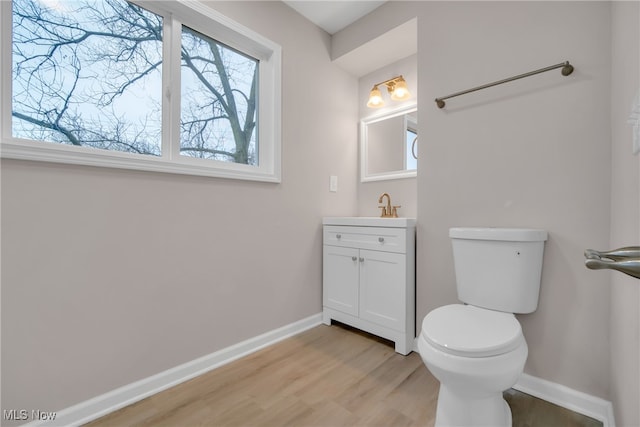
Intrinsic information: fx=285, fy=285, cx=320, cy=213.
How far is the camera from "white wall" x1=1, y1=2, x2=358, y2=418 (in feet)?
3.66

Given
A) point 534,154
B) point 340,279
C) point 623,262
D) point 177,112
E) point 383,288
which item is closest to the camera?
point 623,262

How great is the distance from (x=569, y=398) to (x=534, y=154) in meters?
1.14

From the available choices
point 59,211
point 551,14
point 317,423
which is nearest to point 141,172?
point 59,211

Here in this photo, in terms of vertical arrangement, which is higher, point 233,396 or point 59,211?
point 59,211

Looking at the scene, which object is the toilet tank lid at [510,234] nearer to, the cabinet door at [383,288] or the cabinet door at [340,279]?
the cabinet door at [383,288]

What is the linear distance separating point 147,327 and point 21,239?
2.06 ft

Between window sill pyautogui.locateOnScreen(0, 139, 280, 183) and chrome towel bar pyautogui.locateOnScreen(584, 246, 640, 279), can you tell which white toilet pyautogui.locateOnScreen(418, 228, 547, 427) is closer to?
chrome towel bar pyautogui.locateOnScreen(584, 246, 640, 279)

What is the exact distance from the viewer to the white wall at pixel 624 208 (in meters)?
0.83

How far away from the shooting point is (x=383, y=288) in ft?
6.01

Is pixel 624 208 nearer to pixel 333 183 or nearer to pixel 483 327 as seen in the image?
pixel 483 327

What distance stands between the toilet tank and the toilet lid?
0.12m

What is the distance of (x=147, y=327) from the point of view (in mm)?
1400

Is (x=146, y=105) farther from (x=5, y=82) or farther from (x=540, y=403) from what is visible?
(x=540, y=403)

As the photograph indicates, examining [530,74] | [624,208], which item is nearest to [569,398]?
[624,208]
